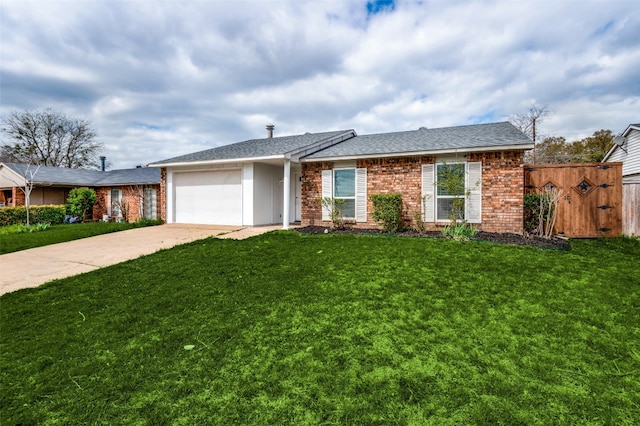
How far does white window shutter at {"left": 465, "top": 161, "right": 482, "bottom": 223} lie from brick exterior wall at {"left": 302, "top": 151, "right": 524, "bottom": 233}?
0.36 ft

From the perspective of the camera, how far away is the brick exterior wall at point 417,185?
8.81 metres

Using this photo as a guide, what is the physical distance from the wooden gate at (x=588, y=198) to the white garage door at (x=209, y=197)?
1078cm

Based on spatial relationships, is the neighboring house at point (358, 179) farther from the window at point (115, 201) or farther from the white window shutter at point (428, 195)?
the window at point (115, 201)

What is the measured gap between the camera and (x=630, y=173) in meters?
14.2

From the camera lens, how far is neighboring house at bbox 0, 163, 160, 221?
1847 cm

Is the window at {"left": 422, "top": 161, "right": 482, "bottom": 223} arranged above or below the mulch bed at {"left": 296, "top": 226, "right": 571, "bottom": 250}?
above

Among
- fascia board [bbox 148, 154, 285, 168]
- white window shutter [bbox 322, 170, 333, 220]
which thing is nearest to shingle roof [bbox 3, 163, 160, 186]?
fascia board [bbox 148, 154, 285, 168]

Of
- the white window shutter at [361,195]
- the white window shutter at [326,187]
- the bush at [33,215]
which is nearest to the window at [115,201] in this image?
the bush at [33,215]

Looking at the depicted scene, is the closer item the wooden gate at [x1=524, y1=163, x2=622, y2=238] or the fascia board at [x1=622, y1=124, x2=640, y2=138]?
the wooden gate at [x1=524, y1=163, x2=622, y2=238]

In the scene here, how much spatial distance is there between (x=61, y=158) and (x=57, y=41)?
102ft

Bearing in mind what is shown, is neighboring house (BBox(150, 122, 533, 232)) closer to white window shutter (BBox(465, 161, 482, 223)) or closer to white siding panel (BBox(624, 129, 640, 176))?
white window shutter (BBox(465, 161, 482, 223))

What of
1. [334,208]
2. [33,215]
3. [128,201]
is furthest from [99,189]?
[334,208]

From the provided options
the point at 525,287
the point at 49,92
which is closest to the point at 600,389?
the point at 525,287

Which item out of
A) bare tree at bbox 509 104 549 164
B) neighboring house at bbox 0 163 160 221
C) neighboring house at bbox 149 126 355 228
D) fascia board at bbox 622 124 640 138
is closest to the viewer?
neighboring house at bbox 149 126 355 228
